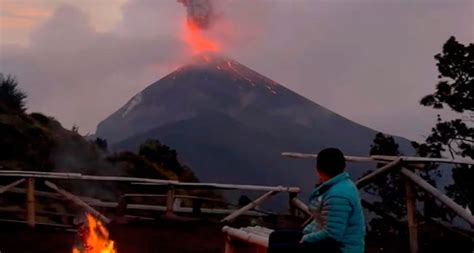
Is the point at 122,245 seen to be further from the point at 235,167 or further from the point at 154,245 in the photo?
the point at 235,167

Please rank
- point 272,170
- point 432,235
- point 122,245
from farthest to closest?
1. point 272,170
2. point 432,235
3. point 122,245

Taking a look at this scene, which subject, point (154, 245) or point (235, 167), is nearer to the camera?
point (154, 245)

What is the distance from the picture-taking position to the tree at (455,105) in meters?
13.7

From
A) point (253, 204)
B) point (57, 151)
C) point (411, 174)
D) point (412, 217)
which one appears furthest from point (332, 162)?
point (57, 151)

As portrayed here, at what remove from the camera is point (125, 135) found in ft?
123

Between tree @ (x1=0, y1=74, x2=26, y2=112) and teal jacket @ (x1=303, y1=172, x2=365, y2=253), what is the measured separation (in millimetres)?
18866

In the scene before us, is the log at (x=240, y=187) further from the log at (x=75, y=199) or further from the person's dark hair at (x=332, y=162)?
the person's dark hair at (x=332, y=162)

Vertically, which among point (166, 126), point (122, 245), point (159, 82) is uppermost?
point (159, 82)

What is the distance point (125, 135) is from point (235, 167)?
21.1ft

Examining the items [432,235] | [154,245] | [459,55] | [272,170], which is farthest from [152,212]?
[272,170]

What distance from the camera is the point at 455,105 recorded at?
552 inches

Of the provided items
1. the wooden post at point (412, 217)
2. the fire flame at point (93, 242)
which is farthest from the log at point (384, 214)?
the fire flame at point (93, 242)

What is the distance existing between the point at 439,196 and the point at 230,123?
31.4 metres

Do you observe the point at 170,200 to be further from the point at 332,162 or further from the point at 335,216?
the point at 335,216
